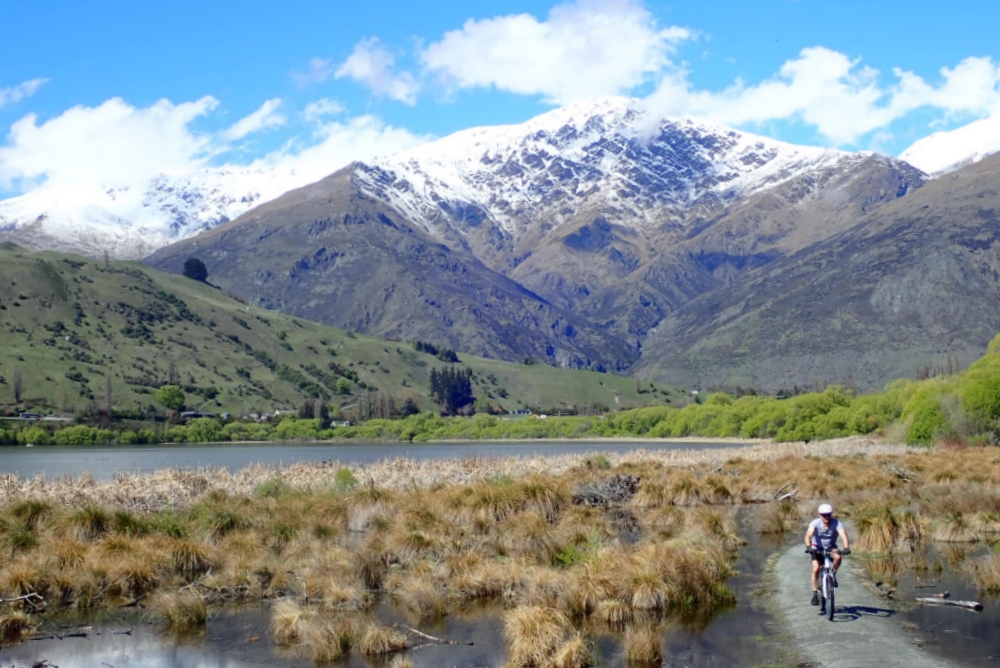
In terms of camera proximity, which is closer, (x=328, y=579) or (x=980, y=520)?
(x=328, y=579)

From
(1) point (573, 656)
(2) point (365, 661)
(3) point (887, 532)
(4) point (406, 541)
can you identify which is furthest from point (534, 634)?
(3) point (887, 532)

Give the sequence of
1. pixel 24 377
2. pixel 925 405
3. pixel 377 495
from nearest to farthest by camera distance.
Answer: pixel 377 495
pixel 925 405
pixel 24 377

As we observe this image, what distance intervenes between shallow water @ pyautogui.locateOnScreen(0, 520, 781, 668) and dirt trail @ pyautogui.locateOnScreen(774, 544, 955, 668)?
30.0 inches

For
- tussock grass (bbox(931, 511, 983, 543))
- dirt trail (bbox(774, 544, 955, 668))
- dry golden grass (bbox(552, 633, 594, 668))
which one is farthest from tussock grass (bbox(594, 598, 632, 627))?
tussock grass (bbox(931, 511, 983, 543))

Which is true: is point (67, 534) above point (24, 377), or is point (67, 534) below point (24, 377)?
below

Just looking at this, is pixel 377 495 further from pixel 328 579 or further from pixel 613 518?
pixel 328 579

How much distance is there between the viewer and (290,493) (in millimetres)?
42562

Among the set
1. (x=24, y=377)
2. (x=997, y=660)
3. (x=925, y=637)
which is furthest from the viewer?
(x=24, y=377)

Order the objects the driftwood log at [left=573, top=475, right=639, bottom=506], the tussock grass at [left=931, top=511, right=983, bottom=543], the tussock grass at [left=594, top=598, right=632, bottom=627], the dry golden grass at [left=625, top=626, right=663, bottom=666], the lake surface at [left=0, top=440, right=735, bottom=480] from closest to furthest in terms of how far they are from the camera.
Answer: the dry golden grass at [left=625, top=626, right=663, bottom=666], the tussock grass at [left=594, top=598, right=632, bottom=627], the tussock grass at [left=931, top=511, right=983, bottom=543], the driftwood log at [left=573, top=475, right=639, bottom=506], the lake surface at [left=0, top=440, right=735, bottom=480]

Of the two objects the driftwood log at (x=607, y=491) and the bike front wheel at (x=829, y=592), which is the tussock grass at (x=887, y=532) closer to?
the bike front wheel at (x=829, y=592)

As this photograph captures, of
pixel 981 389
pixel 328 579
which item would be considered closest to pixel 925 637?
pixel 328 579

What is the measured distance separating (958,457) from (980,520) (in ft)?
97.4

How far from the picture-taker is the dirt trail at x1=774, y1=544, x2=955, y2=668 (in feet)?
62.5

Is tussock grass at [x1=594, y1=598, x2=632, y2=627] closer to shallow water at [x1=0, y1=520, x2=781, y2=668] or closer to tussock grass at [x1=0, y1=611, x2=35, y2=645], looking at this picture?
shallow water at [x1=0, y1=520, x2=781, y2=668]
